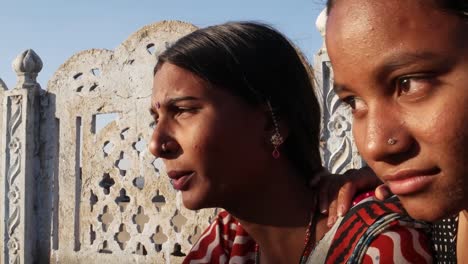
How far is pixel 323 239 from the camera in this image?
1.83 m

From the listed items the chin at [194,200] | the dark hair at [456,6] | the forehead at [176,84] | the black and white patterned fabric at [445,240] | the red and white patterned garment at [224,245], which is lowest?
the red and white patterned garment at [224,245]

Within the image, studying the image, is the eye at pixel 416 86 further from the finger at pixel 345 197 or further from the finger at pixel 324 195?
the finger at pixel 324 195

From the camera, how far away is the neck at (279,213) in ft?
6.60

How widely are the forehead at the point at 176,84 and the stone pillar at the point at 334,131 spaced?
7.10 ft

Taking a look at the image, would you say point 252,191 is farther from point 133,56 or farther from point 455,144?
point 133,56

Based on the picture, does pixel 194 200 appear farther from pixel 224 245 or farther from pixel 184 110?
pixel 224 245

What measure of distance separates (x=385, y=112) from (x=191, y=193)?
97 centimetres

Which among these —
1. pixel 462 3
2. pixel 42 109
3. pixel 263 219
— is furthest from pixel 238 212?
pixel 42 109

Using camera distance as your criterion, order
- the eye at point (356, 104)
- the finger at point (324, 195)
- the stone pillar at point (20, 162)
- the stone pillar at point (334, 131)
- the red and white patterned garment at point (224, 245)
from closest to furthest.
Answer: the eye at point (356, 104) → the finger at point (324, 195) → the red and white patterned garment at point (224, 245) → the stone pillar at point (334, 131) → the stone pillar at point (20, 162)

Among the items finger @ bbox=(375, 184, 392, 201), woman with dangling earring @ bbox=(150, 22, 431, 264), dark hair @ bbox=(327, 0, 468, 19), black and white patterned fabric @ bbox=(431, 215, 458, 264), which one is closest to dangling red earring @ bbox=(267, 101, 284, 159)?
woman with dangling earring @ bbox=(150, 22, 431, 264)

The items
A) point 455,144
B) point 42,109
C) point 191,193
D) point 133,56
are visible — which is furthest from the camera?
point 42,109

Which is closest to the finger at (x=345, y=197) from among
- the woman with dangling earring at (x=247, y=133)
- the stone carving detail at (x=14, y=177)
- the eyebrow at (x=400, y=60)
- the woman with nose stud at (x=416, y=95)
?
the woman with dangling earring at (x=247, y=133)

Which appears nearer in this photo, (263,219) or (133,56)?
(263,219)

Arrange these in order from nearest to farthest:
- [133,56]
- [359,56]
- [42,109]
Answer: [359,56] < [133,56] < [42,109]
